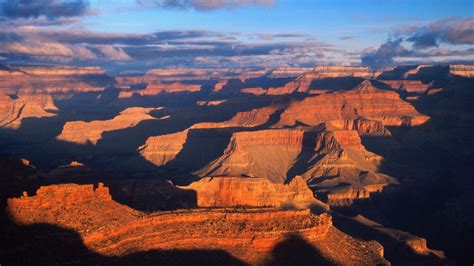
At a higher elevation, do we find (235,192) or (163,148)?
(235,192)

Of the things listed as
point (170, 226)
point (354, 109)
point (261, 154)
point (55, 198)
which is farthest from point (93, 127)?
point (170, 226)

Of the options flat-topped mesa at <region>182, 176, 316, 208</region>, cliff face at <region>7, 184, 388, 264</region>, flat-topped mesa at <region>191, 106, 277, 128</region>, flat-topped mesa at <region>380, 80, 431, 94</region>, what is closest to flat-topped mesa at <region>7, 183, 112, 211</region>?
cliff face at <region>7, 184, 388, 264</region>

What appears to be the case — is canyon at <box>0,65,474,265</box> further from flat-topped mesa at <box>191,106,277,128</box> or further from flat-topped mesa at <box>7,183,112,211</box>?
flat-topped mesa at <box>191,106,277,128</box>

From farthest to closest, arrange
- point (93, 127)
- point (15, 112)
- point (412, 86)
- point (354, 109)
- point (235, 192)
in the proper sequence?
point (412, 86)
point (15, 112)
point (354, 109)
point (93, 127)
point (235, 192)

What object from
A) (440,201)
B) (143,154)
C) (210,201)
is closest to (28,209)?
(210,201)

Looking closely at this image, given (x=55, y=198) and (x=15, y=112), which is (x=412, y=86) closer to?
(x=15, y=112)

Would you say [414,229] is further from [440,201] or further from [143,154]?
[143,154]
